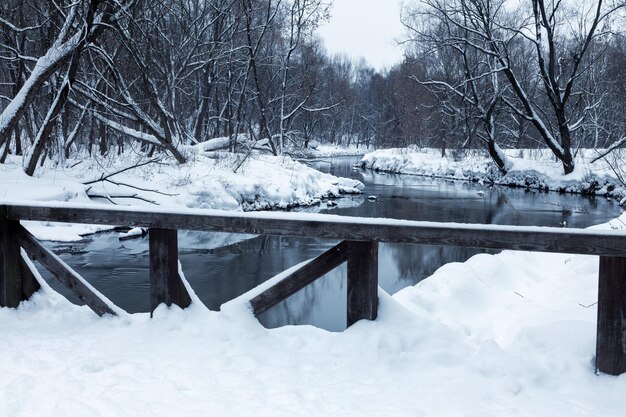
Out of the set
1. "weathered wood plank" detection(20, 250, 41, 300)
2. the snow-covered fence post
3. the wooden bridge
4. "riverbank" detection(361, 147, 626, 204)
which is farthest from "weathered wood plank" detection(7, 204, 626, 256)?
"riverbank" detection(361, 147, 626, 204)

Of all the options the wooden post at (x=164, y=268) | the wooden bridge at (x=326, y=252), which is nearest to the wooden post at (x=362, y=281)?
the wooden bridge at (x=326, y=252)

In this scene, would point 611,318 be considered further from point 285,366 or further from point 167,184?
point 167,184

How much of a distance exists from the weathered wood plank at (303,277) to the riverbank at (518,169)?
1493cm

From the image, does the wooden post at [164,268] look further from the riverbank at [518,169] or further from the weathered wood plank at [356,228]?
the riverbank at [518,169]

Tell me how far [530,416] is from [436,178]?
3496cm

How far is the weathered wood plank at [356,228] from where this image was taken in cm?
340

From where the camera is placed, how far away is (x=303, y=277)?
4.14m

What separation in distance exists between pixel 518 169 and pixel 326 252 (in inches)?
1115

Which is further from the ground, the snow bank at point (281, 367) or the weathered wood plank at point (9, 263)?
the weathered wood plank at point (9, 263)

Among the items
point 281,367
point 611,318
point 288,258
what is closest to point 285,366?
point 281,367

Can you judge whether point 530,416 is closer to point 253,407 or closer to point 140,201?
point 253,407

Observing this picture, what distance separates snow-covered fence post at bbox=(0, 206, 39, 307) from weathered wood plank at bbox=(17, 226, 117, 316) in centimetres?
8

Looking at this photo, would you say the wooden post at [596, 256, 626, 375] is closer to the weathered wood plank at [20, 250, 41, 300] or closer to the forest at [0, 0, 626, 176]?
the weathered wood plank at [20, 250, 41, 300]

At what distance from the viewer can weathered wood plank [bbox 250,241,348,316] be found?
159 inches
